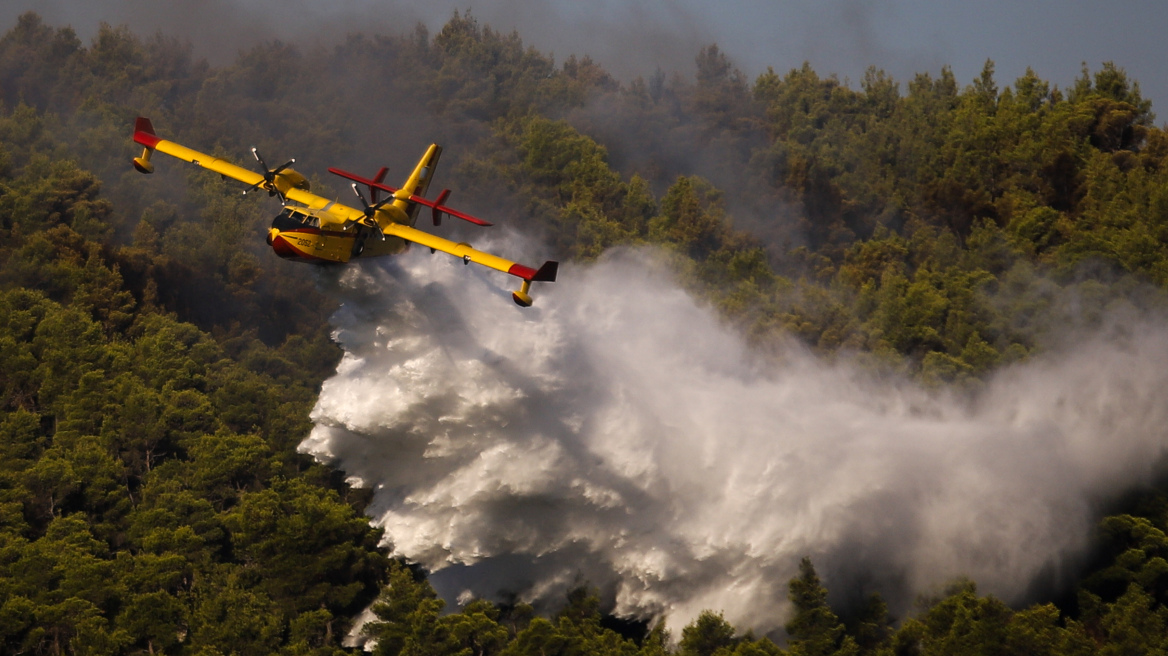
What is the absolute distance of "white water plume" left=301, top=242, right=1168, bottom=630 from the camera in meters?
36.4

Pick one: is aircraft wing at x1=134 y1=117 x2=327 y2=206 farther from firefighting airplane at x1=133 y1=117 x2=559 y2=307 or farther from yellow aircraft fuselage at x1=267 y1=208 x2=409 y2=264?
yellow aircraft fuselage at x1=267 y1=208 x2=409 y2=264

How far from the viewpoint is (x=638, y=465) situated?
38250 millimetres

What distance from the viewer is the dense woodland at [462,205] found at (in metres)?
41.7

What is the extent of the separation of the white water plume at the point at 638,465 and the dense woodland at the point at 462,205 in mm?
1410

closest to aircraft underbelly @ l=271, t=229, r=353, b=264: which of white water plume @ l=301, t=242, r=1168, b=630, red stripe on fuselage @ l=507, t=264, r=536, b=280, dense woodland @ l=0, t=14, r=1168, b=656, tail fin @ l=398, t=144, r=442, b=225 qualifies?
white water plume @ l=301, t=242, r=1168, b=630

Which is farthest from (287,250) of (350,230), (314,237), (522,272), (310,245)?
(522,272)

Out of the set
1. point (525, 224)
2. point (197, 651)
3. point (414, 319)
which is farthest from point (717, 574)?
point (525, 224)

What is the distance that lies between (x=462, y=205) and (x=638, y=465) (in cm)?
6179

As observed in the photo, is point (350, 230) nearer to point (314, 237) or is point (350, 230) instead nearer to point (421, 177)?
point (314, 237)

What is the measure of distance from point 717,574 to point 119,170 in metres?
66.8

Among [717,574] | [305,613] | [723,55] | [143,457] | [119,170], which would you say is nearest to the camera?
[717,574]

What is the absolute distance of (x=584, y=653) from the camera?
37.9 meters

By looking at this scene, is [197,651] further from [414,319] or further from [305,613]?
[414,319]

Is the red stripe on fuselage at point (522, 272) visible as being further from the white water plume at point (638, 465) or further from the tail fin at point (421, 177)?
the tail fin at point (421, 177)
